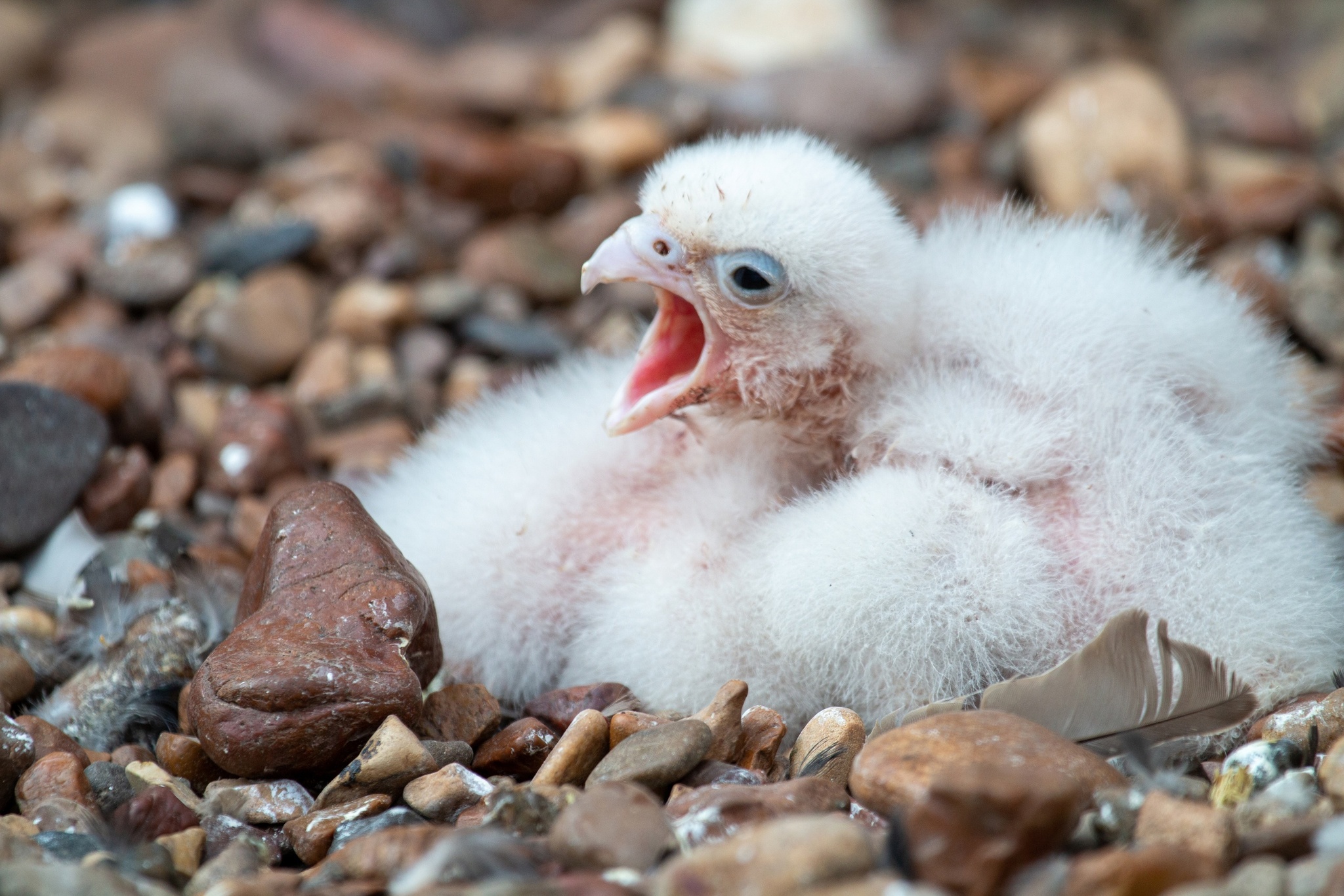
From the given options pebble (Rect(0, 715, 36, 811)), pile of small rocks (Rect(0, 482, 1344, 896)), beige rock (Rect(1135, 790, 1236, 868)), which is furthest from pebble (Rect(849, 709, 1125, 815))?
pebble (Rect(0, 715, 36, 811))

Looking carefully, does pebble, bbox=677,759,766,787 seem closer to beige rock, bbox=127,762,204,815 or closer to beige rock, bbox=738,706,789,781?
beige rock, bbox=738,706,789,781

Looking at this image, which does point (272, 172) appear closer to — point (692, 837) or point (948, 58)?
point (948, 58)

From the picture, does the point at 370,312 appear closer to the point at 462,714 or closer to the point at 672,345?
the point at 672,345

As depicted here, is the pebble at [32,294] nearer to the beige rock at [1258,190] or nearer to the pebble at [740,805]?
the pebble at [740,805]

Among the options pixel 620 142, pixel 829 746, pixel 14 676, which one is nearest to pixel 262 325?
pixel 14 676

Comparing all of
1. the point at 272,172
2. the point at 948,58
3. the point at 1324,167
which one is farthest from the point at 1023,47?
the point at 272,172
